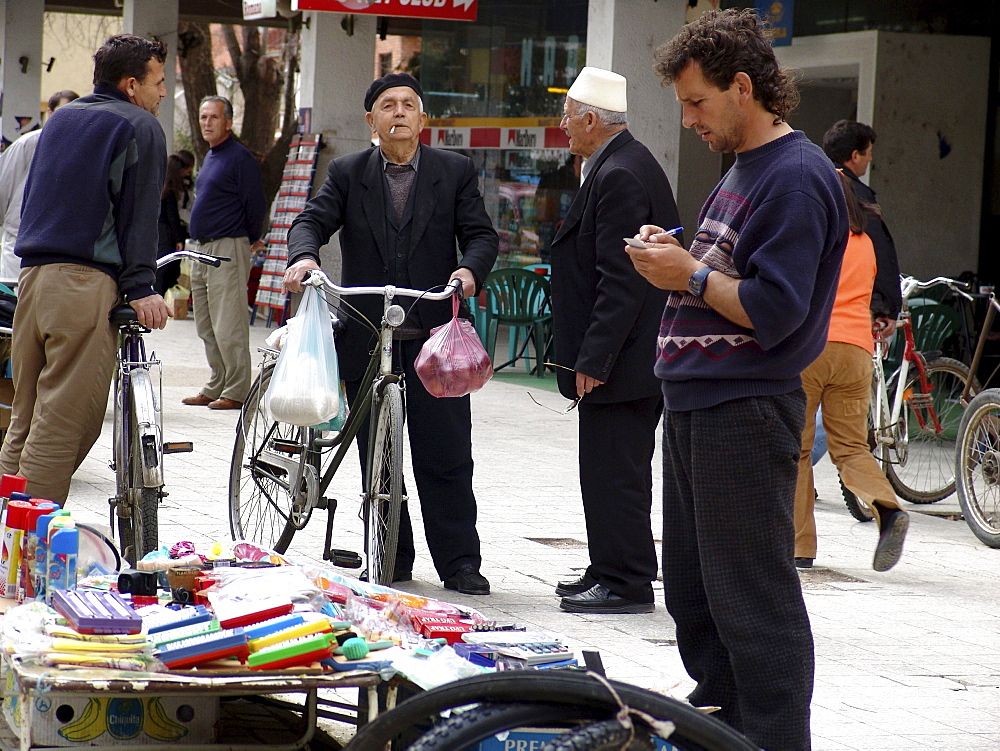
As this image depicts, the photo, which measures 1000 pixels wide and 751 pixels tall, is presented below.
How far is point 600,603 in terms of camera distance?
5.68m

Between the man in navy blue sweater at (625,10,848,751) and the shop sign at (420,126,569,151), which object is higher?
the shop sign at (420,126,569,151)

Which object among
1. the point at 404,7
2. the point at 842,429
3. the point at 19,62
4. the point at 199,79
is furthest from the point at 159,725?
the point at 199,79

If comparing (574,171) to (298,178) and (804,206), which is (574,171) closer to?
(298,178)

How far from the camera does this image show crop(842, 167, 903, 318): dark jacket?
714 centimetres

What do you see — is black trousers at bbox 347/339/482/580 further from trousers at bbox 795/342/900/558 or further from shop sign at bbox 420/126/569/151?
shop sign at bbox 420/126/569/151

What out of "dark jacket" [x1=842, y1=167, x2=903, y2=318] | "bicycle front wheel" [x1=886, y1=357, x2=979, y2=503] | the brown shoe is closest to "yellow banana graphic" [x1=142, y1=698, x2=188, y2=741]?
"dark jacket" [x1=842, y1=167, x2=903, y2=318]

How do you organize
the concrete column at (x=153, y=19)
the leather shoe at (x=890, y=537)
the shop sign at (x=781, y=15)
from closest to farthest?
the leather shoe at (x=890, y=537)
the shop sign at (x=781, y=15)
the concrete column at (x=153, y=19)

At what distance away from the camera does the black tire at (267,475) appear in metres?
5.85

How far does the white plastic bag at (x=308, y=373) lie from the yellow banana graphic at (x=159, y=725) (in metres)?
1.85

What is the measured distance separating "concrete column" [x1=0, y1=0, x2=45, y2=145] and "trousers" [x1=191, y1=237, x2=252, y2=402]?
10.8m

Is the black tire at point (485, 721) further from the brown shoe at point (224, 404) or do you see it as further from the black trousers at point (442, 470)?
the brown shoe at point (224, 404)

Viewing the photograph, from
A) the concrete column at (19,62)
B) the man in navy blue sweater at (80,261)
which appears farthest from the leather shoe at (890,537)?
the concrete column at (19,62)

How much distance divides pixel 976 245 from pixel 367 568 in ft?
34.4

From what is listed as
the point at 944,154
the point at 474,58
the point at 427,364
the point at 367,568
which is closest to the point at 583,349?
the point at 427,364
